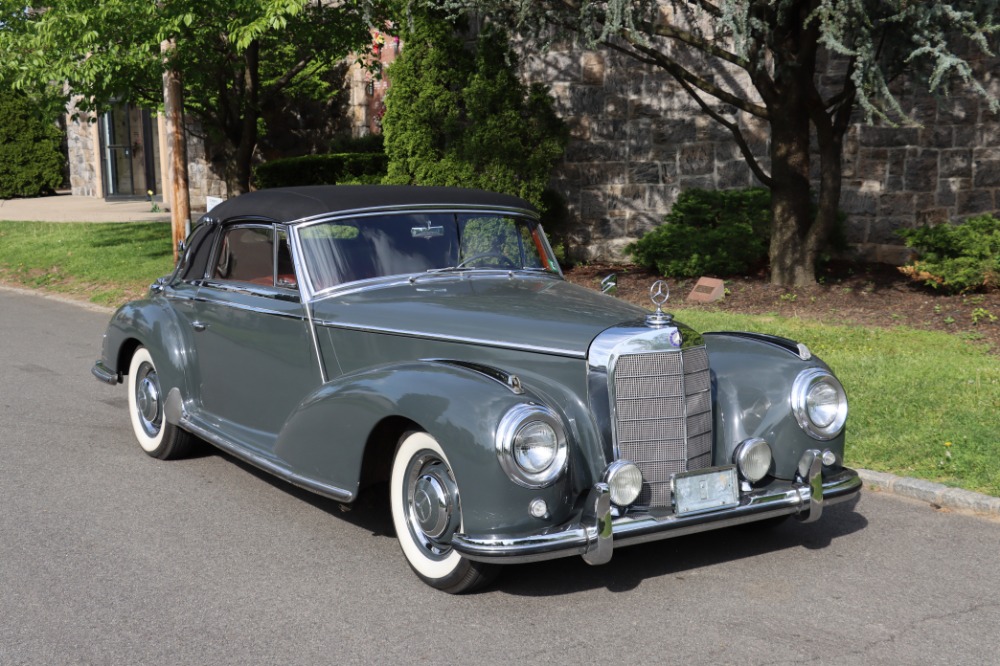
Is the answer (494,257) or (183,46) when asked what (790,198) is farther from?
(183,46)

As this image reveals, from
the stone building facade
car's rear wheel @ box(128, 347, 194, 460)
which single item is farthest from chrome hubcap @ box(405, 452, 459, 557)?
the stone building facade

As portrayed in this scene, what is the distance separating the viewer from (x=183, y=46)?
43.2ft

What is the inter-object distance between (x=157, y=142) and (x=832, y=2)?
72.4ft

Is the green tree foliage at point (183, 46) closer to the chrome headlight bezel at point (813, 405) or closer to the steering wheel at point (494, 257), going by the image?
the steering wheel at point (494, 257)

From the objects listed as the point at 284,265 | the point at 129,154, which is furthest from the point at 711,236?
the point at 129,154

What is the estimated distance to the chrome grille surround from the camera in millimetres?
4379

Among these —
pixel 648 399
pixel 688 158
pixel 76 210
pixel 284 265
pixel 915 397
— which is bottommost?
pixel 915 397

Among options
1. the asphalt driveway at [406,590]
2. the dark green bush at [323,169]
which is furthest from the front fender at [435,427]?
the dark green bush at [323,169]

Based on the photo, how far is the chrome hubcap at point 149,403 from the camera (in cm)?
658

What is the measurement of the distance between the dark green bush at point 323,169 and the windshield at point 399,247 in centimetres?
1105

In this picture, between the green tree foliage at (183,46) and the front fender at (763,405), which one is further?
the green tree foliage at (183,46)

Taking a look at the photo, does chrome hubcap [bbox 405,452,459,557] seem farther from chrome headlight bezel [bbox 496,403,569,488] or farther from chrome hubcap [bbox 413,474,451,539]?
chrome headlight bezel [bbox 496,403,569,488]

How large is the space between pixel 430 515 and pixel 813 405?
6.09ft

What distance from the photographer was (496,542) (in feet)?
13.0
